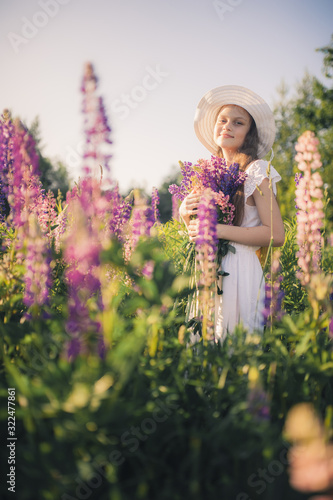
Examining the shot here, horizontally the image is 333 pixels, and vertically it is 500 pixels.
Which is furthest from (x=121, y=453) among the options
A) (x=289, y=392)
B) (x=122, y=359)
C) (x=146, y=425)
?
(x=289, y=392)

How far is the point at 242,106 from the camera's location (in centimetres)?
304

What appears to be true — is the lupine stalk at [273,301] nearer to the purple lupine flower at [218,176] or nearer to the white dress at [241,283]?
the white dress at [241,283]

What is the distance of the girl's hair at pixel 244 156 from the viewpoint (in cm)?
270

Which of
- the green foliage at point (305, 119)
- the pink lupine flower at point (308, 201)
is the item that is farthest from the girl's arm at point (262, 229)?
the green foliage at point (305, 119)

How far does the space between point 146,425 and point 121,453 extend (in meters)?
0.11

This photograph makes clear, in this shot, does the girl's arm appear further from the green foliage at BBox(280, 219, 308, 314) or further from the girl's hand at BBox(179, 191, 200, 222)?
the green foliage at BBox(280, 219, 308, 314)

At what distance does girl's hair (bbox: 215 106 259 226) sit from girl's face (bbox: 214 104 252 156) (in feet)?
0.16

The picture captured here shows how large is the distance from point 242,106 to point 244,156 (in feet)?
1.48

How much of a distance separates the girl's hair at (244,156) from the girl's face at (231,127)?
0.16ft

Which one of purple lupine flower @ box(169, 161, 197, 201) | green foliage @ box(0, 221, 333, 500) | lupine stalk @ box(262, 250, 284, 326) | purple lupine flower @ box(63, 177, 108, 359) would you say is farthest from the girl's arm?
purple lupine flower @ box(63, 177, 108, 359)

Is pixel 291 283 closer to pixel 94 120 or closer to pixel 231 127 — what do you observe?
pixel 231 127

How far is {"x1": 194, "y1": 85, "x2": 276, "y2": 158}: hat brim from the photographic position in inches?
120

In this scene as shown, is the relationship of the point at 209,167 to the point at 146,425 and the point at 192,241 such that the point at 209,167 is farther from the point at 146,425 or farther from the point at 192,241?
the point at 146,425

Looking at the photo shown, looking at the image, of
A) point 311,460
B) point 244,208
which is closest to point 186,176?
point 244,208
